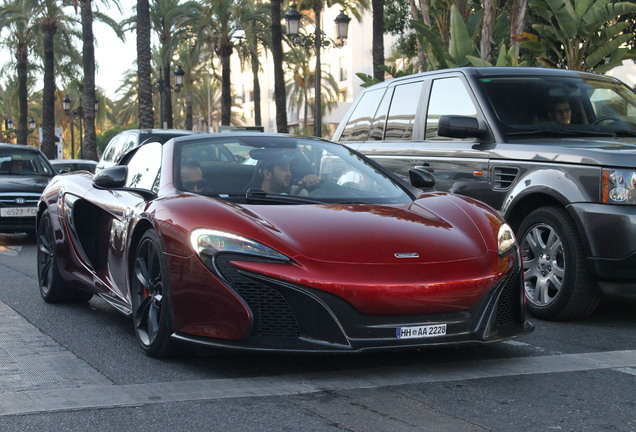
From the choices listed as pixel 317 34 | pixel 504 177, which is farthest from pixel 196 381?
pixel 317 34

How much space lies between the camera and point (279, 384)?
4938 mm

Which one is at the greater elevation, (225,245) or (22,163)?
(22,163)

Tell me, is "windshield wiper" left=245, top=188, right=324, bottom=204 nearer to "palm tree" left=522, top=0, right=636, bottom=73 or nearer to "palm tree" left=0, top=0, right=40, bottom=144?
"palm tree" left=522, top=0, right=636, bottom=73

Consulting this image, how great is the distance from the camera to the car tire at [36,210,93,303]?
7.90 metres

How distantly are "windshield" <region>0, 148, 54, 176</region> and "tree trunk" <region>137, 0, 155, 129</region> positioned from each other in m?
15.7

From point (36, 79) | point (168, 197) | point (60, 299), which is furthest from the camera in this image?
point (36, 79)

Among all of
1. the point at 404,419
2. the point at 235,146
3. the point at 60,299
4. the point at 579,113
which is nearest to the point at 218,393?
the point at 404,419

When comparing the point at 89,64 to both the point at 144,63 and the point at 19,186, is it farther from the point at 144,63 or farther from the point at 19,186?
the point at 19,186

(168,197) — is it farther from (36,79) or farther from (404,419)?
(36,79)

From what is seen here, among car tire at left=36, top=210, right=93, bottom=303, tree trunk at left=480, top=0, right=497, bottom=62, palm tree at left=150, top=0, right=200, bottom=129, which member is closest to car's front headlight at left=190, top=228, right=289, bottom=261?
car tire at left=36, top=210, right=93, bottom=303

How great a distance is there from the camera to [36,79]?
6125 cm

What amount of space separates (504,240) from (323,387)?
1419 millimetres

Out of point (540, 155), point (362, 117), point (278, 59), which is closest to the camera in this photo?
point (540, 155)

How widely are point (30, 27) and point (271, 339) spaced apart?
4654 cm
